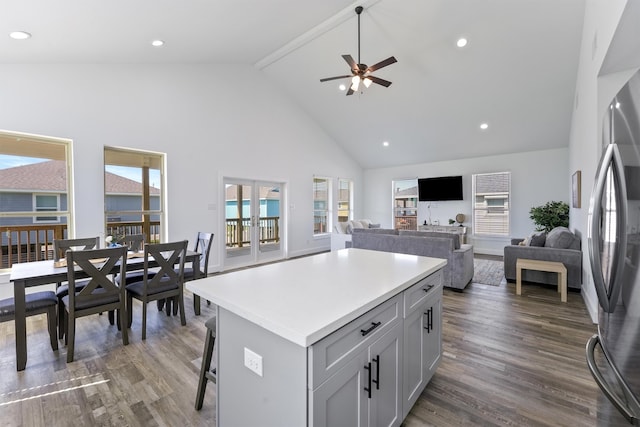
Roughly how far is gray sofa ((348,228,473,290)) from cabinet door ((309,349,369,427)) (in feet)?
11.7

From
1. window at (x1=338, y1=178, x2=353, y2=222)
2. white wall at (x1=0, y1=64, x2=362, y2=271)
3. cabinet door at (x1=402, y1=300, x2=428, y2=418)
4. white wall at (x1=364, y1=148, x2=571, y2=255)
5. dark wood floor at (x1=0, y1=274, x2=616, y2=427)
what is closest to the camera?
cabinet door at (x1=402, y1=300, x2=428, y2=418)

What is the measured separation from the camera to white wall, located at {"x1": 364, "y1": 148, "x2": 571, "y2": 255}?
6.93 meters

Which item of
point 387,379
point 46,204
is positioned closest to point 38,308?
point 46,204

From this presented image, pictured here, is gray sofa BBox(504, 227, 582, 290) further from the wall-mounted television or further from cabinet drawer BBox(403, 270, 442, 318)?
cabinet drawer BBox(403, 270, 442, 318)

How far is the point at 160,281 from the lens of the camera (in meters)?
3.13

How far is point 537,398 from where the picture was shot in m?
2.00

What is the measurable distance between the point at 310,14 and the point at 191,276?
4046 millimetres

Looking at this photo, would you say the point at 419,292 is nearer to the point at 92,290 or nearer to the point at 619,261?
the point at 619,261

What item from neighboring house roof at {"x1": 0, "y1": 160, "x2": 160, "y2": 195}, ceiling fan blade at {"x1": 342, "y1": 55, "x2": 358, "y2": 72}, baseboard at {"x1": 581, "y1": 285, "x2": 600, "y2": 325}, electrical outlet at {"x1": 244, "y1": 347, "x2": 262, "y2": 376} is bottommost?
baseboard at {"x1": 581, "y1": 285, "x2": 600, "y2": 325}

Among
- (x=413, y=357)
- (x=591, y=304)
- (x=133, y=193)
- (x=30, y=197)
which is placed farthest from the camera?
(x=133, y=193)

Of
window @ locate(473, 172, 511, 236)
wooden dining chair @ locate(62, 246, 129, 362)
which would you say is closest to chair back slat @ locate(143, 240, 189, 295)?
wooden dining chair @ locate(62, 246, 129, 362)

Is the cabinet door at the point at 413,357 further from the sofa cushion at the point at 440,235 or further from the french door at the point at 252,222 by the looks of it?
the french door at the point at 252,222

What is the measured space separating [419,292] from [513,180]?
23.8 ft

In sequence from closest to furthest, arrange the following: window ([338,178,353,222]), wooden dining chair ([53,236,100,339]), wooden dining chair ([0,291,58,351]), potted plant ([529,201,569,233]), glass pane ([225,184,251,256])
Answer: wooden dining chair ([0,291,58,351]), wooden dining chair ([53,236,100,339]), glass pane ([225,184,251,256]), potted plant ([529,201,569,233]), window ([338,178,353,222])
